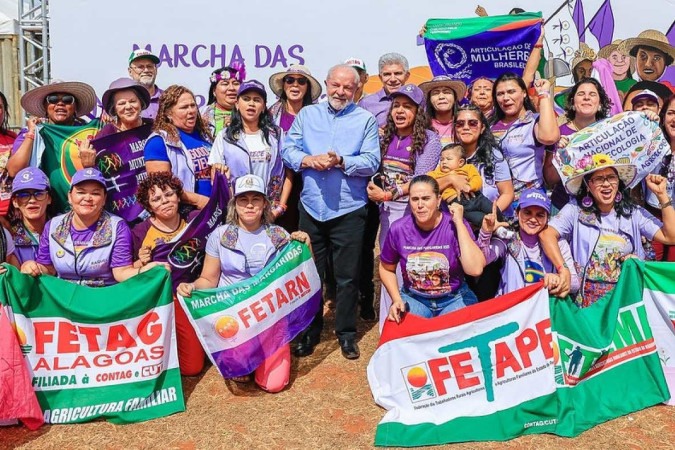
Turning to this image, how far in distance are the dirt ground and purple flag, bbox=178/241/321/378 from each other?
0.99ft

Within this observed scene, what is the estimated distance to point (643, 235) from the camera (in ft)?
15.5

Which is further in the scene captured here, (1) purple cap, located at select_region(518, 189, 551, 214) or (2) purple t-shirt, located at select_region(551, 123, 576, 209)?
(2) purple t-shirt, located at select_region(551, 123, 576, 209)

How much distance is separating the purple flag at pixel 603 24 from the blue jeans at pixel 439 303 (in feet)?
28.1

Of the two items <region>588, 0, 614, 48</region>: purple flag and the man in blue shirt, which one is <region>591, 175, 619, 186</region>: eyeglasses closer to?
the man in blue shirt

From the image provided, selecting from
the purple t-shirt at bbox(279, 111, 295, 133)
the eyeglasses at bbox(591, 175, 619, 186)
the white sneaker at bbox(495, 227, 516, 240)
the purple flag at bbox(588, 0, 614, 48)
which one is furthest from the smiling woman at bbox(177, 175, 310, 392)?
the purple flag at bbox(588, 0, 614, 48)

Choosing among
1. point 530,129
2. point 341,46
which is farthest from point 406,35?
point 530,129

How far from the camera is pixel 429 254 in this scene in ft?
15.0

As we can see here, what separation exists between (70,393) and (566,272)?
A: 136 inches

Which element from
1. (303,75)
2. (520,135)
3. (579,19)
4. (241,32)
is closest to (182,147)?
(303,75)

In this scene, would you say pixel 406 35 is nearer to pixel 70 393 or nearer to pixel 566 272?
pixel 566 272

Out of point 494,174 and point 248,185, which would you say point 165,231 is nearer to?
point 248,185

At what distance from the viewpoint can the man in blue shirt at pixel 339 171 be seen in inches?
195

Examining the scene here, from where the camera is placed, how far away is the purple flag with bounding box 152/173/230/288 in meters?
4.87

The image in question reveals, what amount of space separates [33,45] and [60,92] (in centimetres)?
665
